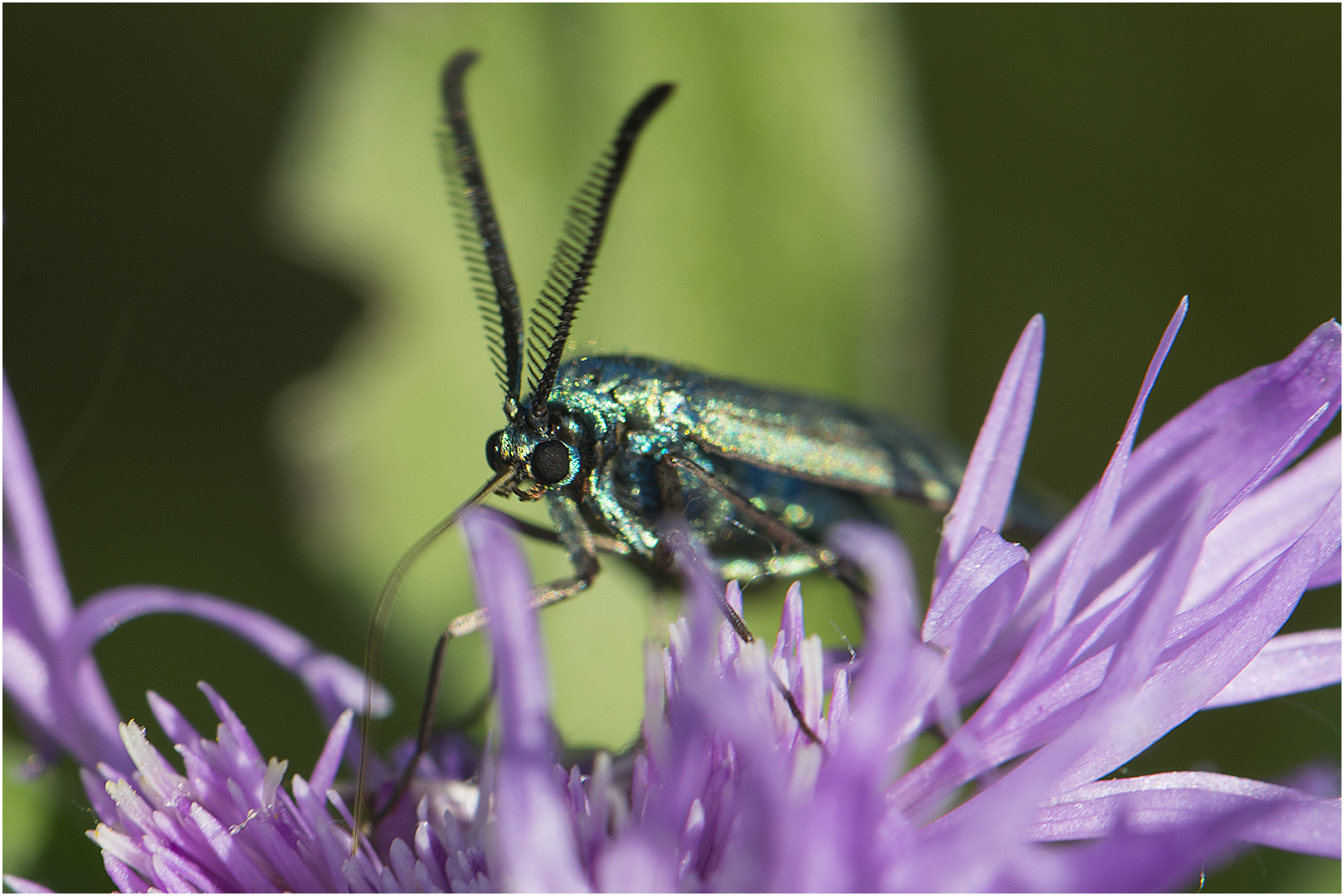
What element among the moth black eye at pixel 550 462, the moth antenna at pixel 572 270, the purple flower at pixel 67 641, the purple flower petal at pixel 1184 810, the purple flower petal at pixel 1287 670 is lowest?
the purple flower at pixel 67 641

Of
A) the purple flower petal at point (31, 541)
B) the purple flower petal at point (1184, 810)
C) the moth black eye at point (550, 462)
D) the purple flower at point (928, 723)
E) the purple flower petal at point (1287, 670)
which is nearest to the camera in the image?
the purple flower at point (928, 723)

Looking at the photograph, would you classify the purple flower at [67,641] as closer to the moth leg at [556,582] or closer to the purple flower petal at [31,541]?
the purple flower petal at [31,541]

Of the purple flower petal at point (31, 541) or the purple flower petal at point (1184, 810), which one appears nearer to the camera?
the purple flower petal at point (1184, 810)

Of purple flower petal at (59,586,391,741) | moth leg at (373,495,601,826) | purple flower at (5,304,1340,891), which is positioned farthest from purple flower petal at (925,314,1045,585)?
purple flower petal at (59,586,391,741)

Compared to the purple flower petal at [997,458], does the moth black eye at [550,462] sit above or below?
below

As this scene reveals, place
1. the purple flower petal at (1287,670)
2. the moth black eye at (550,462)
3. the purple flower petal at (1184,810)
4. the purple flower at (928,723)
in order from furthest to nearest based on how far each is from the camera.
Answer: the moth black eye at (550,462), the purple flower petal at (1287,670), the purple flower petal at (1184,810), the purple flower at (928,723)

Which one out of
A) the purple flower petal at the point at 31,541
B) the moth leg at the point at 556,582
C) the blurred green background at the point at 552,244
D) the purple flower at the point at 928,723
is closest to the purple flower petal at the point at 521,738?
the purple flower at the point at 928,723

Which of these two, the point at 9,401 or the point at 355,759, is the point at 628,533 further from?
the point at 9,401

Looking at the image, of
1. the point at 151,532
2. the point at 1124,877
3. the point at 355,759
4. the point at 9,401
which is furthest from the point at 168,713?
the point at 151,532
